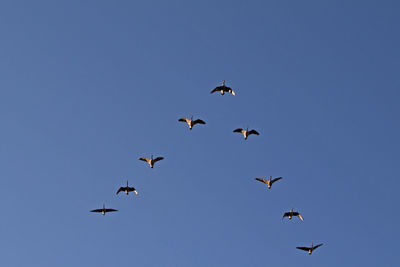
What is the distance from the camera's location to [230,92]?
520 feet

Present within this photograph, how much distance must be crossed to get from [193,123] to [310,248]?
36379 millimetres

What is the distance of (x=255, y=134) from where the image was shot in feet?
529

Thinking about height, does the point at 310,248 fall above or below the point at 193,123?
below

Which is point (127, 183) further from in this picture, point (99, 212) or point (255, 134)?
point (255, 134)

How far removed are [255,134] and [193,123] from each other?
1228cm

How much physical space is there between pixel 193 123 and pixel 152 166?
1133 centimetres

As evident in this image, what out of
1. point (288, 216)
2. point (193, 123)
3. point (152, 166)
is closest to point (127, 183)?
point (152, 166)

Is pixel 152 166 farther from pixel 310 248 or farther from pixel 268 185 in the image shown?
pixel 310 248

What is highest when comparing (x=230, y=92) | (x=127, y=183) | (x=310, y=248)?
(x=230, y=92)

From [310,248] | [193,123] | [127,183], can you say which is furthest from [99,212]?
[310,248]

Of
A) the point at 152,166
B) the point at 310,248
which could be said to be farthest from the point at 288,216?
the point at 152,166

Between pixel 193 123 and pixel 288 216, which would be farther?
pixel 288 216

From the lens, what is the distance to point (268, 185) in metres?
162

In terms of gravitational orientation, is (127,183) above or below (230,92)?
below
